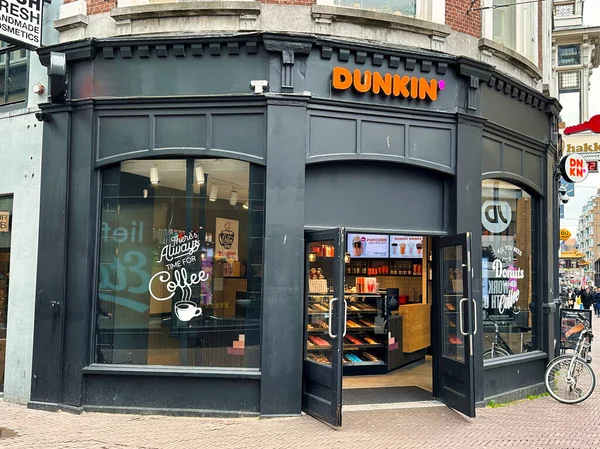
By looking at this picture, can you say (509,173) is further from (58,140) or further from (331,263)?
(58,140)

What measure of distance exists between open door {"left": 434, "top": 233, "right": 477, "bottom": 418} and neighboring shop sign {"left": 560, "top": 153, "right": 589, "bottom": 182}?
16.0 ft

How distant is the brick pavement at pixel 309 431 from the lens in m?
7.06

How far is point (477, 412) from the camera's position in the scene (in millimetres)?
8828

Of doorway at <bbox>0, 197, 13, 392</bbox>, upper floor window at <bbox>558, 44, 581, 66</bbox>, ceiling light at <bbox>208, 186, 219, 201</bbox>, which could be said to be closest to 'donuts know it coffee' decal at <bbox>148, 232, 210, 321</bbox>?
ceiling light at <bbox>208, 186, 219, 201</bbox>

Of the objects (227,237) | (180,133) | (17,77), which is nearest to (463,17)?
(180,133)

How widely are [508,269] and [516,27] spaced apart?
421 cm

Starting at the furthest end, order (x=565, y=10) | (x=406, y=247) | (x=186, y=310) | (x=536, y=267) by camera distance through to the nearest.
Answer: (x=565, y=10) → (x=406, y=247) → (x=536, y=267) → (x=186, y=310)

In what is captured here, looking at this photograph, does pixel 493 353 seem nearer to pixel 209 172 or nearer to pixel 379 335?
pixel 379 335

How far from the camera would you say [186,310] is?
8633 millimetres

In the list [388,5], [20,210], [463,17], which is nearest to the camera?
[20,210]

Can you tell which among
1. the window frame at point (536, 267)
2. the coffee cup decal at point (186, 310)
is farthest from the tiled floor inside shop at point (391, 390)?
the coffee cup decal at point (186, 310)

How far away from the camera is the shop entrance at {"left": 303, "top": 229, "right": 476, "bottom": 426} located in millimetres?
7918

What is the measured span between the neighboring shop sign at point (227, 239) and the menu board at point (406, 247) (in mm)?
6426

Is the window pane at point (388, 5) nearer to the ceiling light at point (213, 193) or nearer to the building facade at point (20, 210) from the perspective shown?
the ceiling light at point (213, 193)
